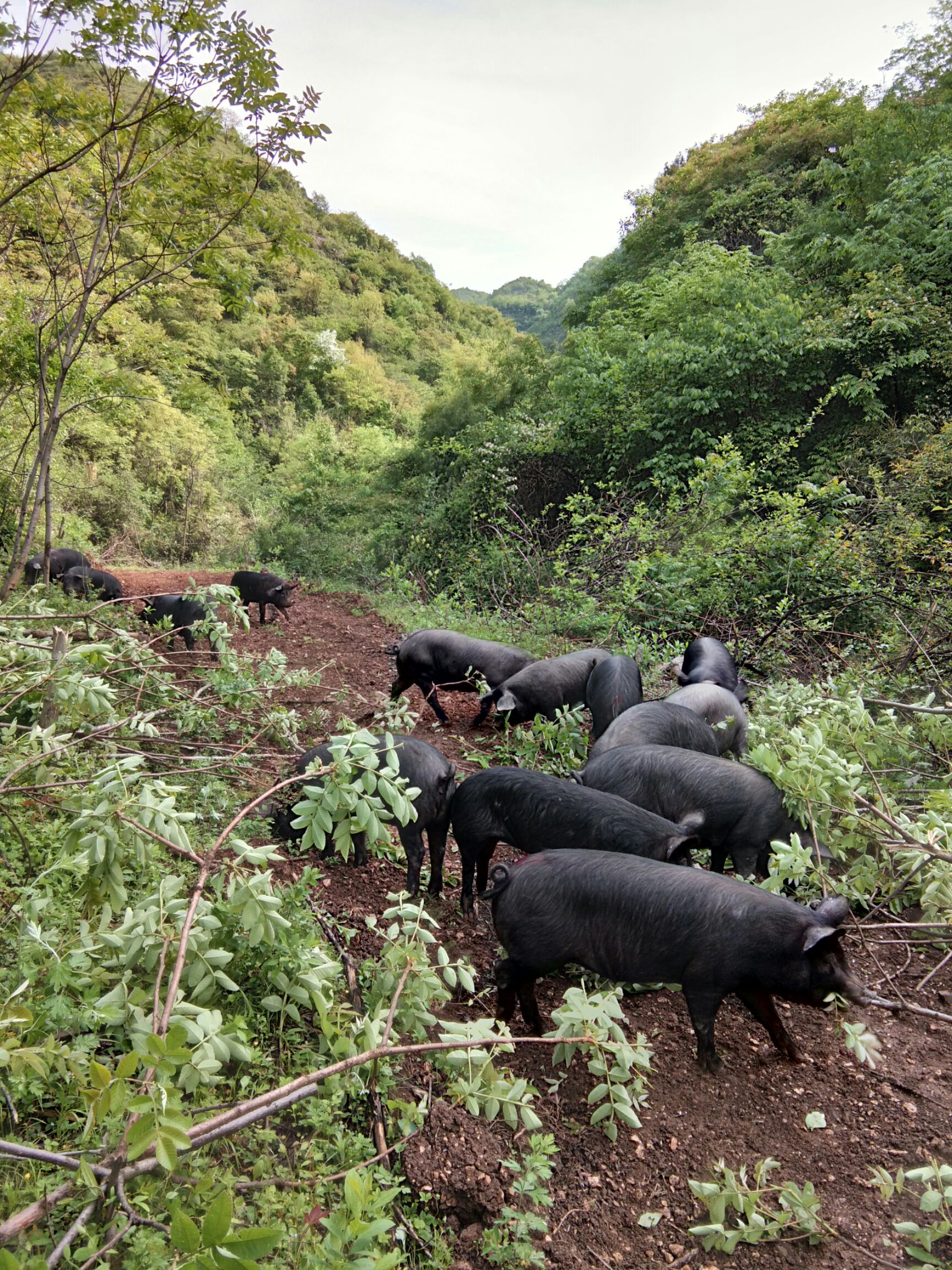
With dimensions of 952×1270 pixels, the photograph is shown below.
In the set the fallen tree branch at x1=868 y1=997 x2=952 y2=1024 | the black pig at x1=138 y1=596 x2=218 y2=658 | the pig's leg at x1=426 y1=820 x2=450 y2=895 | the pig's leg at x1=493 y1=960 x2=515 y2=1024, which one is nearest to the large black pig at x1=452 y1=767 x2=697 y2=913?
the pig's leg at x1=426 y1=820 x2=450 y2=895

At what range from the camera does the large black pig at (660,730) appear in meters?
4.67

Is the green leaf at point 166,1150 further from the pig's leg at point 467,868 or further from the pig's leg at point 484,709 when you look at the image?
the pig's leg at point 484,709

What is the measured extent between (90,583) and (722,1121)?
887 centimetres

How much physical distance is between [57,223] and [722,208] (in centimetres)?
1872

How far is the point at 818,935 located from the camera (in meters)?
2.55

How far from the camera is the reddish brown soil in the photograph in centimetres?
211

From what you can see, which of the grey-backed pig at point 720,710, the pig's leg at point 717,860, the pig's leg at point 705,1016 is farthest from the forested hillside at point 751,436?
the pig's leg at point 705,1016

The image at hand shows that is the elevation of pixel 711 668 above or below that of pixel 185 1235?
below

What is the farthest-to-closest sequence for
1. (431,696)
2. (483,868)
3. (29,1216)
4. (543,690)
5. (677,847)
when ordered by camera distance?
(431,696) < (543,690) < (483,868) < (677,847) < (29,1216)

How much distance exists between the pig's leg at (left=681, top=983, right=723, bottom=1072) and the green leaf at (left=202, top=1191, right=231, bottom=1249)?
2.18m

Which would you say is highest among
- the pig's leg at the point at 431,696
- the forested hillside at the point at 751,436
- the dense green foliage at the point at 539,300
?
the dense green foliage at the point at 539,300

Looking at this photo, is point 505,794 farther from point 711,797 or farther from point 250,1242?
point 250,1242

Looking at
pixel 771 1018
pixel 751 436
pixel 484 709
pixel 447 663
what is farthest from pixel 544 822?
pixel 751 436

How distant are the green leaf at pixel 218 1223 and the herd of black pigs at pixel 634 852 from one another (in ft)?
3.72
